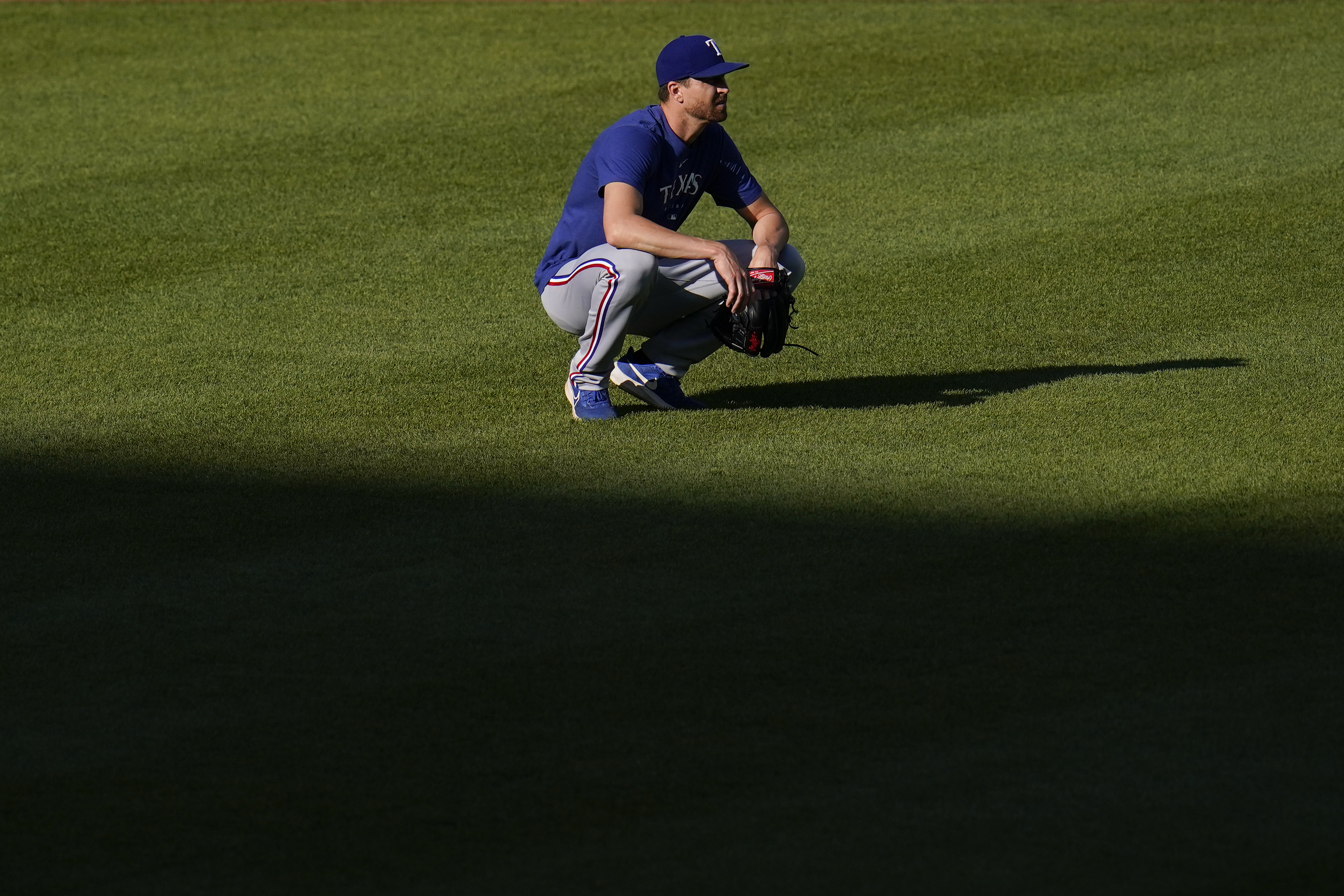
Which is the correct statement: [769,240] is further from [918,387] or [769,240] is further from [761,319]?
[918,387]

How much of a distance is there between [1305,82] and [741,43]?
375 centimetres

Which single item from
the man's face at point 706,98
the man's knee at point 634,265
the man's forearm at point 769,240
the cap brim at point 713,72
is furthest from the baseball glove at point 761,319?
the cap brim at point 713,72

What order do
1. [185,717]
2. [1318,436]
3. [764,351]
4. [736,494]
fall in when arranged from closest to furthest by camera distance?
[185,717] < [736,494] < [1318,436] < [764,351]

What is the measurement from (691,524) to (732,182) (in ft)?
5.82

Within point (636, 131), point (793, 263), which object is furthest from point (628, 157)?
point (793, 263)

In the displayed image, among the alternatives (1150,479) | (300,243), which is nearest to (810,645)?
(1150,479)

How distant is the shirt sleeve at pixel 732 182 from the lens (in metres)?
6.21

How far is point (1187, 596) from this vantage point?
430 centimetres

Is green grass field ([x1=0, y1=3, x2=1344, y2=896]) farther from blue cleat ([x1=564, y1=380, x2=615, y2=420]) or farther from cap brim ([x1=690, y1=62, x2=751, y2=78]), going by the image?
cap brim ([x1=690, y1=62, x2=751, y2=78])

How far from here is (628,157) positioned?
5840 millimetres

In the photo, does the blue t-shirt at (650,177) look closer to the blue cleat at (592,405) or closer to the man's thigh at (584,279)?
the man's thigh at (584,279)

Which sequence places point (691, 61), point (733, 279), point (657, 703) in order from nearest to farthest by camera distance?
point (657, 703)
point (733, 279)
point (691, 61)

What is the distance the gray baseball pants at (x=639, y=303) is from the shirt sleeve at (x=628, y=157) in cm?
23

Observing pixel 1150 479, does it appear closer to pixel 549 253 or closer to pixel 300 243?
pixel 549 253
